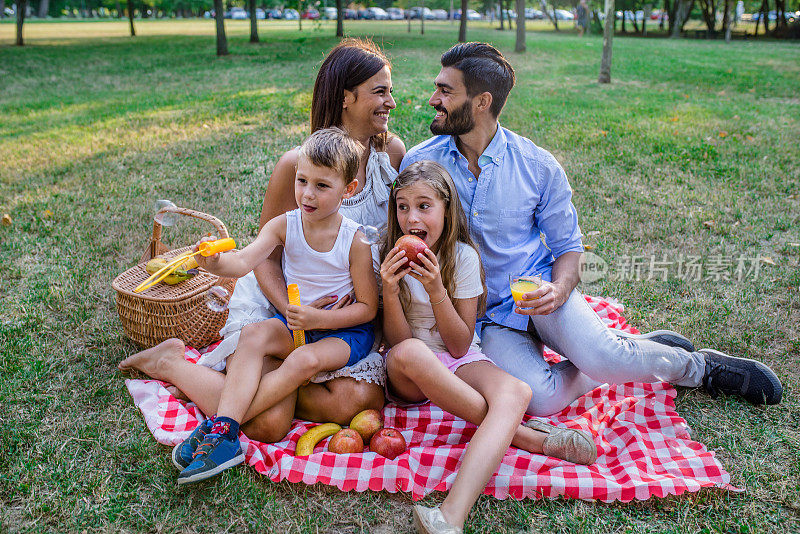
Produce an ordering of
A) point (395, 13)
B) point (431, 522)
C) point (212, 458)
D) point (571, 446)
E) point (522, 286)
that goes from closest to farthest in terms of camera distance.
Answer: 1. point (431, 522)
2. point (212, 458)
3. point (571, 446)
4. point (522, 286)
5. point (395, 13)

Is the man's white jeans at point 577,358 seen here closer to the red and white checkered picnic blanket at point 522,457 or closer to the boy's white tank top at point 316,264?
the red and white checkered picnic blanket at point 522,457

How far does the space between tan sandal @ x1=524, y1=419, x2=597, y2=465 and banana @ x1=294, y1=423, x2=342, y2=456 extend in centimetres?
104

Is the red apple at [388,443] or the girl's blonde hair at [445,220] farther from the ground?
the girl's blonde hair at [445,220]

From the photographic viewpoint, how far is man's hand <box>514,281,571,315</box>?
2.90 meters

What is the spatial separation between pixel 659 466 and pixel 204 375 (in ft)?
7.54

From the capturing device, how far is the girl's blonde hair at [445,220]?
2988 millimetres

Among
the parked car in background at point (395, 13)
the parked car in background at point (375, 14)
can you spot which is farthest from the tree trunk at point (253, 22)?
the parked car in background at point (395, 13)

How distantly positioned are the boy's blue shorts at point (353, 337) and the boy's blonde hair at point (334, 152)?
2.54 feet

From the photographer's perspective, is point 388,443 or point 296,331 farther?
point 296,331

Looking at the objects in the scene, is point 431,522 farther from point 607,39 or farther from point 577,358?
point 607,39

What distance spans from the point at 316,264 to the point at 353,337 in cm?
43

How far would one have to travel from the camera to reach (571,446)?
2.82m

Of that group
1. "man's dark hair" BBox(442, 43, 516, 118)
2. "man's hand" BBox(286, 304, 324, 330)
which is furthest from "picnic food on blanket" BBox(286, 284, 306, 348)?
"man's dark hair" BBox(442, 43, 516, 118)

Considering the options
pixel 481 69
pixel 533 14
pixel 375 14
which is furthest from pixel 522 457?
pixel 533 14
